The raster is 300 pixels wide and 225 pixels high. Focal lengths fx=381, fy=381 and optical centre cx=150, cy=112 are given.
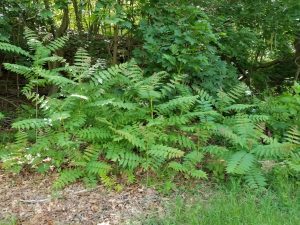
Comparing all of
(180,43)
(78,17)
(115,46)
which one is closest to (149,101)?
(180,43)

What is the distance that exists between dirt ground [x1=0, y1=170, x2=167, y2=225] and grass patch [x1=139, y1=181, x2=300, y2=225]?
0.25 m

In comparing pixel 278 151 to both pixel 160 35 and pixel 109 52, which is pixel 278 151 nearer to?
pixel 160 35

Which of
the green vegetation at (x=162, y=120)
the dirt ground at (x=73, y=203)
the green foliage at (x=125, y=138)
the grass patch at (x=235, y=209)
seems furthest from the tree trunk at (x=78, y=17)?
the grass patch at (x=235, y=209)

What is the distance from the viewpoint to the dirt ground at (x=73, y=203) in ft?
12.8

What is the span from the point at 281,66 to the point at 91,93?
591 centimetres

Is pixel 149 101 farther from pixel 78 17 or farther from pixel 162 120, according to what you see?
pixel 78 17

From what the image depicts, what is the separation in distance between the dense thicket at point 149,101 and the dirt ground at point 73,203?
171mm

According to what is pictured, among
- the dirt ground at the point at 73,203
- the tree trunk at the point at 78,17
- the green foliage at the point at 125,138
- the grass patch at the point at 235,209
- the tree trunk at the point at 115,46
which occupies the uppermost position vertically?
the tree trunk at the point at 78,17

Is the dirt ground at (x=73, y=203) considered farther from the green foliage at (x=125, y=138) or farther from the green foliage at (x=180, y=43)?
the green foliage at (x=180, y=43)

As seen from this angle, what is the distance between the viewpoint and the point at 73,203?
415 cm

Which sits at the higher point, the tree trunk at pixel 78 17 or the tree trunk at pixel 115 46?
the tree trunk at pixel 78 17

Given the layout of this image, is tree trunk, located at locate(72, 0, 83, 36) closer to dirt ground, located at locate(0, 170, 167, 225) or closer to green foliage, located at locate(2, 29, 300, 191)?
green foliage, located at locate(2, 29, 300, 191)

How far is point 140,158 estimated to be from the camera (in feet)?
14.9

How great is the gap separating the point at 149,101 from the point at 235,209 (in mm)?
1908
